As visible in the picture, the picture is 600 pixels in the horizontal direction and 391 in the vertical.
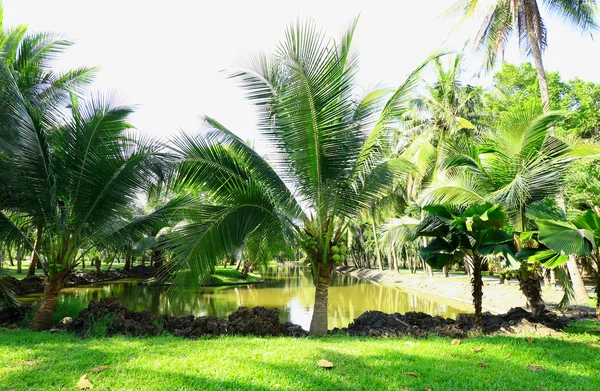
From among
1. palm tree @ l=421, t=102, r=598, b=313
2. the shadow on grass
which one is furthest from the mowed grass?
palm tree @ l=421, t=102, r=598, b=313

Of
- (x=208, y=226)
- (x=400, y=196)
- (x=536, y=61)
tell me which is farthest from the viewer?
(x=400, y=196)

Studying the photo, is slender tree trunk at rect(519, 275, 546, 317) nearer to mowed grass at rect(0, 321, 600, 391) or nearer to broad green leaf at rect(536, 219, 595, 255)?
mowed grass at rect(0, 321, 600, 391)

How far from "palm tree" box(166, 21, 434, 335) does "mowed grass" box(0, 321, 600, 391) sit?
1564mm

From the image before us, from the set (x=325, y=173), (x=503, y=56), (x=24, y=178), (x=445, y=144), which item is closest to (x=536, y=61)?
(x=503, y=56)

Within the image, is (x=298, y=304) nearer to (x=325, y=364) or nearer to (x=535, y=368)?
(x=325, y=364)

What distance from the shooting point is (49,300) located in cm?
680

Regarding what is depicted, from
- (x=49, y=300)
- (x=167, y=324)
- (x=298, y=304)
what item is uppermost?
(x=49, y=300)

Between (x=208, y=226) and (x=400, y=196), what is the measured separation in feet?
66.7

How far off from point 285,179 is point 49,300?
5.01 meters

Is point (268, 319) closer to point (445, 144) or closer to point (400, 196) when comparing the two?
point (445, 144)

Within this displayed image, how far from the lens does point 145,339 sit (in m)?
5.57

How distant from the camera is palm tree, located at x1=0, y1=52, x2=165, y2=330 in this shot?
254 inches

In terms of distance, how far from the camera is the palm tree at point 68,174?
6461 mm

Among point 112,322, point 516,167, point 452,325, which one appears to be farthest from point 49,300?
point 516,167
